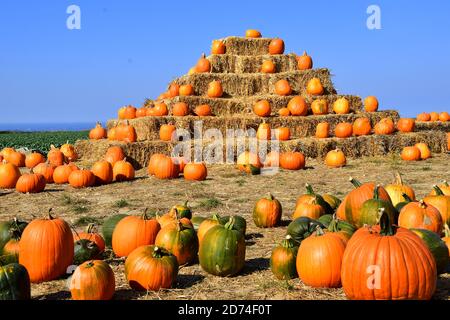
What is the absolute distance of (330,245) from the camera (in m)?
4.39

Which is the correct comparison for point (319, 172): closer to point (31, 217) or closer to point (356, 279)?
point (31, 217)

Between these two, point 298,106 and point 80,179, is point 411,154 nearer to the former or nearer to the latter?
point 298,106

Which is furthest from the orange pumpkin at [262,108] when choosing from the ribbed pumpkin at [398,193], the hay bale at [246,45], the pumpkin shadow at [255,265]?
the pumpkin shadow at [255,265]

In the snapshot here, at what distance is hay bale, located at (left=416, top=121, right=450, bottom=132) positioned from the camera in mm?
19203

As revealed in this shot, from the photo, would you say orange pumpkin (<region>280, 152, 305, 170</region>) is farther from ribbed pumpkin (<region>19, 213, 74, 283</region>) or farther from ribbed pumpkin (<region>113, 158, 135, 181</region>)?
ribbed pumpkin (<region>19, 213, 74, 283</region>)

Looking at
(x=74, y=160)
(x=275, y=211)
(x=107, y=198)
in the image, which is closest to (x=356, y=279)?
(x=275, y=211)

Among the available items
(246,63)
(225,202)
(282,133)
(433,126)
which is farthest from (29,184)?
(433,126)

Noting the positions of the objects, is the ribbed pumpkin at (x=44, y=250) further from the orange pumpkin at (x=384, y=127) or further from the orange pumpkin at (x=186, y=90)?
the orange pumpkin at (x=384, y=127)

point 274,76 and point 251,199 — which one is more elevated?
point 274,76

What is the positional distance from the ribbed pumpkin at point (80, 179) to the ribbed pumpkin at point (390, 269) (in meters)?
8.36

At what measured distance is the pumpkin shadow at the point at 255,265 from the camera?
195 inches

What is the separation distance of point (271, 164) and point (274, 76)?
5418 millimetres

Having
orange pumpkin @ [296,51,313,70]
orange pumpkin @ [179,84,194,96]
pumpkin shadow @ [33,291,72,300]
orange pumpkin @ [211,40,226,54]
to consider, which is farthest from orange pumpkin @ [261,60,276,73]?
pumpkin shadow @ [33,291,72,300]

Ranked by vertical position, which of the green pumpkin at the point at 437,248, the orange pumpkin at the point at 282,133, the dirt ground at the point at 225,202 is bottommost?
Answer: the dirt ground at the point at 225,202
